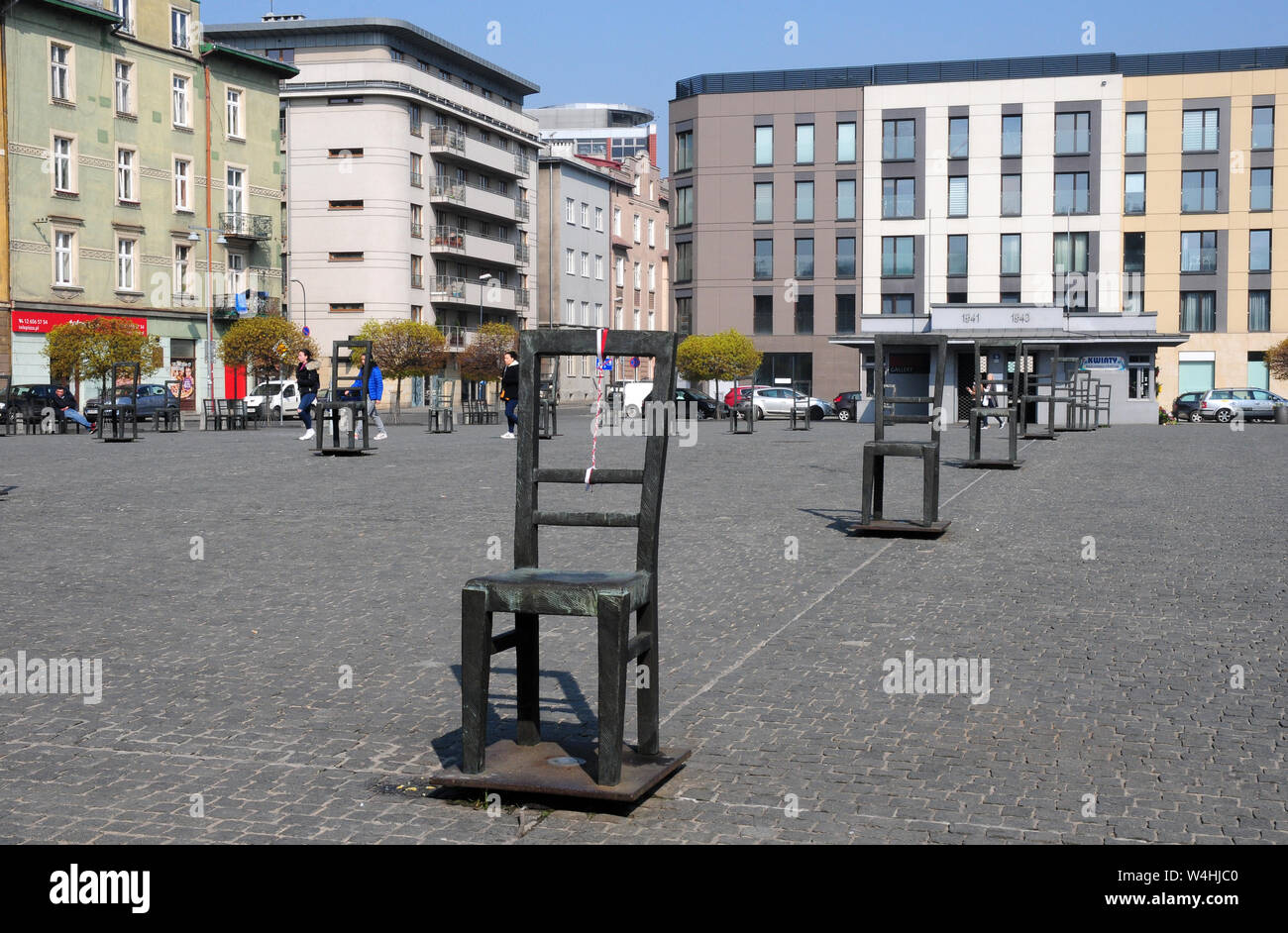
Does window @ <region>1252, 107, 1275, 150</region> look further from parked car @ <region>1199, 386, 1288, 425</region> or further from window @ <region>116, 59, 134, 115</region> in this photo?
window @ <region>116, 59, 134, 115</region>

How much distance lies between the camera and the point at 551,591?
457 centimetres

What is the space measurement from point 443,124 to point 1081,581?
7192 centimetres

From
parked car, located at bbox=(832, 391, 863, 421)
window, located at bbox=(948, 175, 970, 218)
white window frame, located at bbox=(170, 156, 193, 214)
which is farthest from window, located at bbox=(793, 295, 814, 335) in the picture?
white window frame, located at bbox=(170, 156, 193, 214)

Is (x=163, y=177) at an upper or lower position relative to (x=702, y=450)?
upper

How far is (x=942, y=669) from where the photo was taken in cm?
666

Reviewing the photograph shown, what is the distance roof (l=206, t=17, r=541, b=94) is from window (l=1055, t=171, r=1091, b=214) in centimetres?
3349

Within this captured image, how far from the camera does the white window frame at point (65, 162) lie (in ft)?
163

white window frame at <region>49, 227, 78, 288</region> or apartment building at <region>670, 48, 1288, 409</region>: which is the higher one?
apartment building at <region>670, 48, 1288, 409</region>

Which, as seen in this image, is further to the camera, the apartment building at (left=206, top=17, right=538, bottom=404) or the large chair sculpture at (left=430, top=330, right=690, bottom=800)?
the apartment building at (left=206, top=17, right=538, bottom=404)

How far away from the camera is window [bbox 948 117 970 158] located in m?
76.2

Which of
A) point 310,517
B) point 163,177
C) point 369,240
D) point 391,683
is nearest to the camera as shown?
point 391,683

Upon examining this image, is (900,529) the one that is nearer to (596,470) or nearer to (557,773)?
(596,470)
